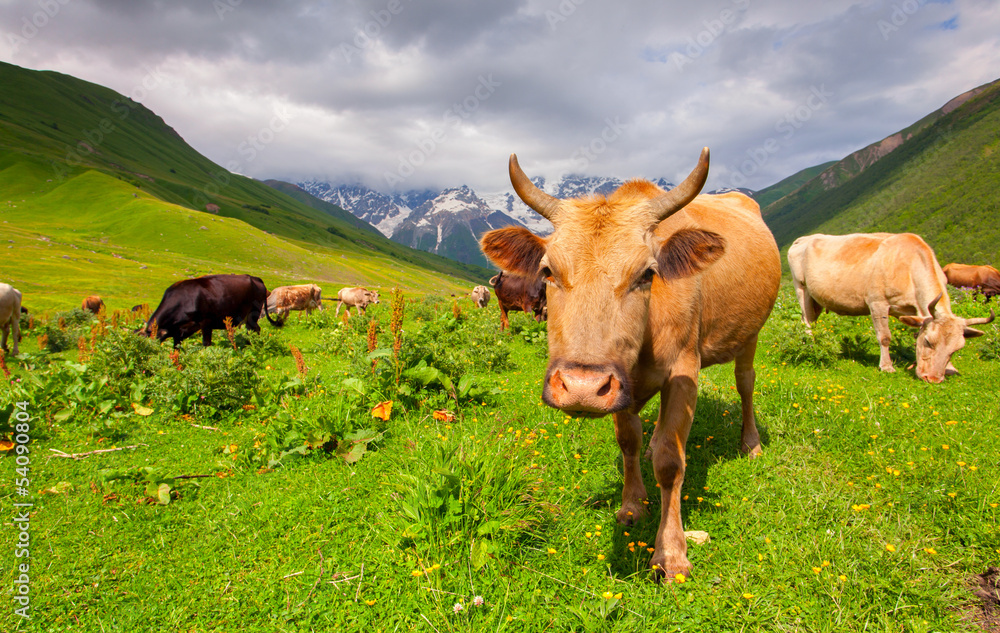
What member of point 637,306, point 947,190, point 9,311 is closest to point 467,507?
point 637,306

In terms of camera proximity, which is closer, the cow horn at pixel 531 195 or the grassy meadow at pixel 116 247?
the cow horn at pixel 531 195

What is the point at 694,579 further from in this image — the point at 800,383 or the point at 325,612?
the point at 800,383

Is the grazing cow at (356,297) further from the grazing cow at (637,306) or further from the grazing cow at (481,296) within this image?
the grazing cow at (637,306)

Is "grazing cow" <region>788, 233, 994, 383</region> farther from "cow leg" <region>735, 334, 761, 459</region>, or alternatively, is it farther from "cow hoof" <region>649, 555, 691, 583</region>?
"cow hoof" <region>649, 555, 691, 583</region>

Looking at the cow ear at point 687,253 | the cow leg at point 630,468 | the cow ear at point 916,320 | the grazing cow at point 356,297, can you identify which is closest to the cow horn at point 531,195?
the cow ear at point 687,253

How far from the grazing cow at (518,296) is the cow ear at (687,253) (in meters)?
13.1

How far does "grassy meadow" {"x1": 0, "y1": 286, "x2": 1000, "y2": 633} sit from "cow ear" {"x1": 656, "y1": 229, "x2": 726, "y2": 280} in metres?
2.27

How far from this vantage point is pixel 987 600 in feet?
10.2

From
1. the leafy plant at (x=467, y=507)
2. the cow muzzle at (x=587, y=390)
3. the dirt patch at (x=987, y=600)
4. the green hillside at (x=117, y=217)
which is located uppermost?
the green hillside at (x=117, y=217)

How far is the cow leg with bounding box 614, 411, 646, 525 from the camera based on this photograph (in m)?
4.27

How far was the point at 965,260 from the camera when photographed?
249ft

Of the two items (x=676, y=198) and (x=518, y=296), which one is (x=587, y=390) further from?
(x=518, y=296)

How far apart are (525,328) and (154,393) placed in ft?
31.7

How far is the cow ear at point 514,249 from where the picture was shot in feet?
12.2
